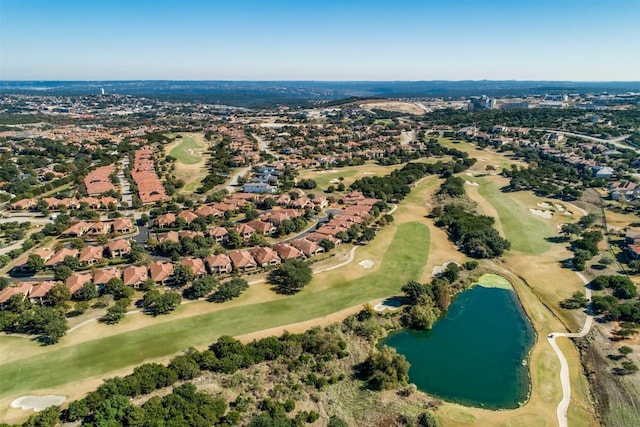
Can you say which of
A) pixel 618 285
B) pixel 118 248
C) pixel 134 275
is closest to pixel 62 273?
pixel 118 248

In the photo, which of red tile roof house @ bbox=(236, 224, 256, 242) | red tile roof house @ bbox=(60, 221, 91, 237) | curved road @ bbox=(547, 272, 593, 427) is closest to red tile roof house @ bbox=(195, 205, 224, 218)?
red tile roof house @ bbox=(236, 224, 256, 242)

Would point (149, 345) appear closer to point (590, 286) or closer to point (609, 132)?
point (590, 286)

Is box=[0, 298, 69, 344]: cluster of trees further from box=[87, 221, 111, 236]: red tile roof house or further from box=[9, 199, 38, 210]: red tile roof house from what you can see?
box=[9, 199, 38, 210]: red tile roof house

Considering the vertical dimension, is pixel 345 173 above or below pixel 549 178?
below

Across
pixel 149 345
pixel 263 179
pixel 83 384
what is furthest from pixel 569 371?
pixel 263 179

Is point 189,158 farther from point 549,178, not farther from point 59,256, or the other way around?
point 549,178
